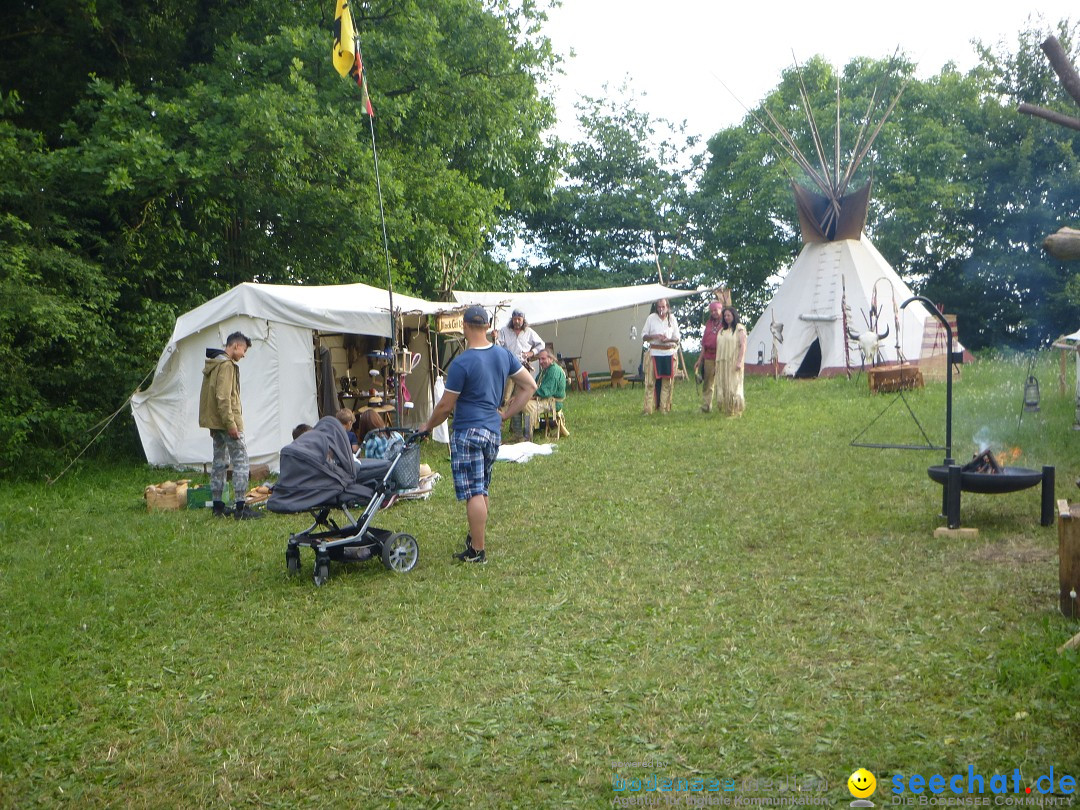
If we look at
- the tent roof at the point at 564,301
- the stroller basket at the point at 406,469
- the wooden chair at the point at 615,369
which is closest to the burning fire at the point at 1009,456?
the stroller basket at the point at 406,469

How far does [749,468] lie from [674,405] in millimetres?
5988

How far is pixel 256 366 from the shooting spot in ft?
33.9

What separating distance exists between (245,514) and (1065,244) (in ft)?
21.7

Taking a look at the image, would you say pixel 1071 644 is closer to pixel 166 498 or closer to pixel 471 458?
pixel 471 458

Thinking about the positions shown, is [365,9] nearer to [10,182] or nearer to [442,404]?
[10,182]

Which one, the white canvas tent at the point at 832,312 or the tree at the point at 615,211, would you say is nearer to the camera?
the white canvas tent at the point at 832,312

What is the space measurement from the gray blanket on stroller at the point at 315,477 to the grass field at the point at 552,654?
0.50m

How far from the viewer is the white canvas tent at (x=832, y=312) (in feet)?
60.9

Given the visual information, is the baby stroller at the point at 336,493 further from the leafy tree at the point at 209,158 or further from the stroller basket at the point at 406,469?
the leafy tree at the point at 209,158

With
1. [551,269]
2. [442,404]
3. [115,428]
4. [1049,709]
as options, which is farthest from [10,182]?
[551,269]

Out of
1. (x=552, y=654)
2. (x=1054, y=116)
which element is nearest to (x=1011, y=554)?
(x=552, y=654)

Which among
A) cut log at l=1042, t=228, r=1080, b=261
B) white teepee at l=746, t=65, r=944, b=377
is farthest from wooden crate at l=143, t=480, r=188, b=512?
white teepee at l=746, t=65, r=944, b=377

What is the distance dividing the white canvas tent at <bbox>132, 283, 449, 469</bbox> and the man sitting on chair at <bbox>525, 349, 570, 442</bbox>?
78.9 inches

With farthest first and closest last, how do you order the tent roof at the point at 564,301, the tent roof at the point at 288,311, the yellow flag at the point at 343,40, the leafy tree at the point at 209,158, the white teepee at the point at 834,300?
the white teepee at the point at 834,300
the tent roof at the point at 564,301
the leafy tree at the point at 209,158
the tent roof at the point at 288,311
the yellow flag at the point at 343,40
